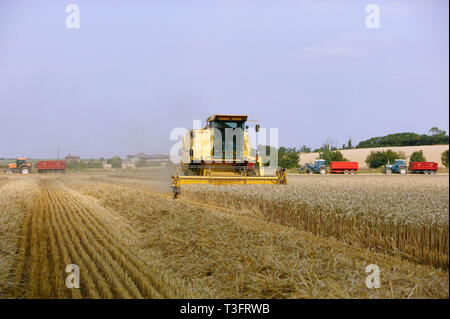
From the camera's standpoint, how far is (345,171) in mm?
42594

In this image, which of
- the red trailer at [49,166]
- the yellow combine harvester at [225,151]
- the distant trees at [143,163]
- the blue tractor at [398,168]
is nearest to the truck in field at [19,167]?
the red trailer at [49,166]

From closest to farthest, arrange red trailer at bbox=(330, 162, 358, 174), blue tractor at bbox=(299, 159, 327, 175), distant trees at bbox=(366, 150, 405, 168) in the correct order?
red trailer at bbox=(330, 162, 358, 174) < distant trees at bbox=(366, 150, 405, 168) < blue tractor at bbox=(299, 159, 327, 175)

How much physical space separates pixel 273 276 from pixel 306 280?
0.45 meters

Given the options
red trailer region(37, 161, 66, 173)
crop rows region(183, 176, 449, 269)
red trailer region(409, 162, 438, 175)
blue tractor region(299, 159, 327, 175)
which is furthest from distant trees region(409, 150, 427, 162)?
red trailer region(37, 161, 66, 173)

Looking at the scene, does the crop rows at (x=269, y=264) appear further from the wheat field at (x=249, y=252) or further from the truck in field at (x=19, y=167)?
the truck in field at (x=19, y=167)

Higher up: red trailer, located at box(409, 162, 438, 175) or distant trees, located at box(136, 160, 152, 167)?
distant trees, located at box(136, 160, 152, 167)

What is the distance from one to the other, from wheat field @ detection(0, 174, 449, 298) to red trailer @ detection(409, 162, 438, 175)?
31925 mm

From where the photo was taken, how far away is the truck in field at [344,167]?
4259cm

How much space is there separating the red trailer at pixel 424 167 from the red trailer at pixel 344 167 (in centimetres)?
643

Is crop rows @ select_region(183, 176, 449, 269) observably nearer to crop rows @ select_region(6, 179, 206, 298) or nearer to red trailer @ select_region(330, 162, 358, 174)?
crop rows @ select_region(6, 179, 206, 298)

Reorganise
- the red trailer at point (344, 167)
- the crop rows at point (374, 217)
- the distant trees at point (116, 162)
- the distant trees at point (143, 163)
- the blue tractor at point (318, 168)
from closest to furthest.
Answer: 1. the crop rows at point (374, 217)
2. the distant trees at point (143, 163)
3. the red trailer at point (344, 167)
4. the blue tractor at point (318, 168)
5. the distant trees at point (116, 162)

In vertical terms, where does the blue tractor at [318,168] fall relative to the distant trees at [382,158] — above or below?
below

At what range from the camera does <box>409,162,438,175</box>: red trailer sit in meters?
35.2

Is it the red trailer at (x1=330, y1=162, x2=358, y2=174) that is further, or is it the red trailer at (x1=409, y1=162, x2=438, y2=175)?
the red trailer at (x1=330, y1=162, x2=358, y2=174)
